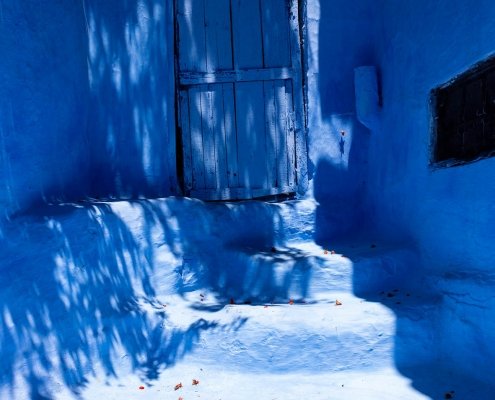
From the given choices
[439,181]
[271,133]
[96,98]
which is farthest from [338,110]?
[96,98]

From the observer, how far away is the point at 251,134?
4.16 meters

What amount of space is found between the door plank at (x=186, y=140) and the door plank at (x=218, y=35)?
408mm

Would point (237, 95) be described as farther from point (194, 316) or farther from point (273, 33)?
point (194, 316)

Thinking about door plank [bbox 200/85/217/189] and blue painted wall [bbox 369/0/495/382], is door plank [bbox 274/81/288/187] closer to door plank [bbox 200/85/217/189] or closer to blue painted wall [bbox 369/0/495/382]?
door plank [bbox 200/85/217/189]

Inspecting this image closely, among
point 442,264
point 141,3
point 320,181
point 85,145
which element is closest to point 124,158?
point 85,145

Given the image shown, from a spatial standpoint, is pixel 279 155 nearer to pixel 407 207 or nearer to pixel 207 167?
pixel 207 167

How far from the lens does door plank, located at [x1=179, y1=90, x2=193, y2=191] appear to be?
418 centimetres

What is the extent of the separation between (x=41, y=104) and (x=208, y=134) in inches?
60.0

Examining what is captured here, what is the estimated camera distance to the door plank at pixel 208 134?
416cm

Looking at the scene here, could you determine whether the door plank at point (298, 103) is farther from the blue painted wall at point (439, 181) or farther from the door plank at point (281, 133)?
the blue painted wall at point (439, 181)

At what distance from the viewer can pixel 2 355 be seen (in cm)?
248

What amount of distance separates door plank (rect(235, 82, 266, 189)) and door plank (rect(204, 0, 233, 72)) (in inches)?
11.2

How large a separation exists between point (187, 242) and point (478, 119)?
7.43 ft

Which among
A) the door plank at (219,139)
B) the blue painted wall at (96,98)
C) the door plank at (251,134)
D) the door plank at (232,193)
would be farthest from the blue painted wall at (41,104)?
the door plank at (251,134)
